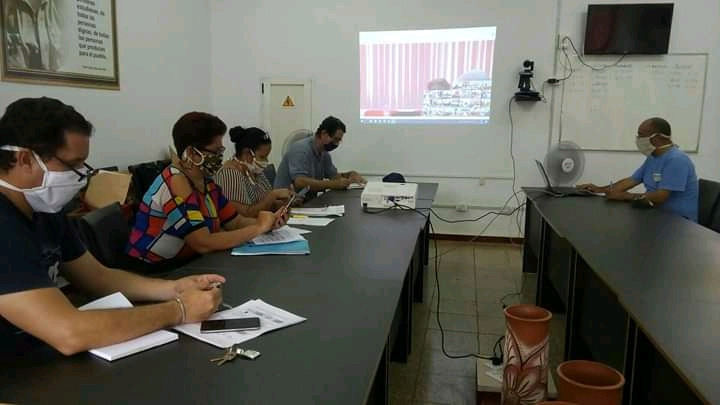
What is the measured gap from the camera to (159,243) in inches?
81.5

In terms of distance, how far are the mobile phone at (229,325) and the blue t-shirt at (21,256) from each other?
36 centimetres

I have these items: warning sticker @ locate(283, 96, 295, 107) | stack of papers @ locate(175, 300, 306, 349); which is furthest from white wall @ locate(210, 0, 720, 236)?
stack of papers @ locate(175, 300, 306, 349)

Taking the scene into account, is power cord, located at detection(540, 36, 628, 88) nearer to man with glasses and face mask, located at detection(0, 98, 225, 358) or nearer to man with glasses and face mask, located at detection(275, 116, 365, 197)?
man with glasses and face mask, located at detection(275, 116, 365, 197)

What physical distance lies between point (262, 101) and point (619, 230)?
3705 mm

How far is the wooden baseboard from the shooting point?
491 cm

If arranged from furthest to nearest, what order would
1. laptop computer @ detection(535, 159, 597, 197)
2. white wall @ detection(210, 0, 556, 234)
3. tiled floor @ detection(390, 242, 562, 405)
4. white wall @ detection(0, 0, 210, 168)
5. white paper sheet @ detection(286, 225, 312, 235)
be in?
white wall @ detection(210, 0, 556, 234), white wall @ detection(0, 0, 210, 168), laptop computer @ detection(535, 159, 597, 197), white paper sheet @ detection(286, 225, 312, 235), tiled floor @ detection(390, 242, 562, 405)

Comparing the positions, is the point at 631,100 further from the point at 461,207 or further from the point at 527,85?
the point at 461,207

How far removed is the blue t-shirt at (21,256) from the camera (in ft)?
3.50

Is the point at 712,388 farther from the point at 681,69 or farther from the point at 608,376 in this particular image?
the point at 681,69

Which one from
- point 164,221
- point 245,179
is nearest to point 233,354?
point 164,221

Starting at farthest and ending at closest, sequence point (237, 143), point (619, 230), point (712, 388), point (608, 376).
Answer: point (237, 143)
point (619, 230)
point (608, 376)
point (712, 388)

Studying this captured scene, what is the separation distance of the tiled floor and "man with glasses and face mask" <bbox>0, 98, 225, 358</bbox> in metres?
1.33

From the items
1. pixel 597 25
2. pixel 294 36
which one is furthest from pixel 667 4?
pixel 294 36

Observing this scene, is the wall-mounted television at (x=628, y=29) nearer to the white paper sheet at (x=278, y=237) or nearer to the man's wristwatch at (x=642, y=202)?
the man's wristwatch at (x=642, y=202)
